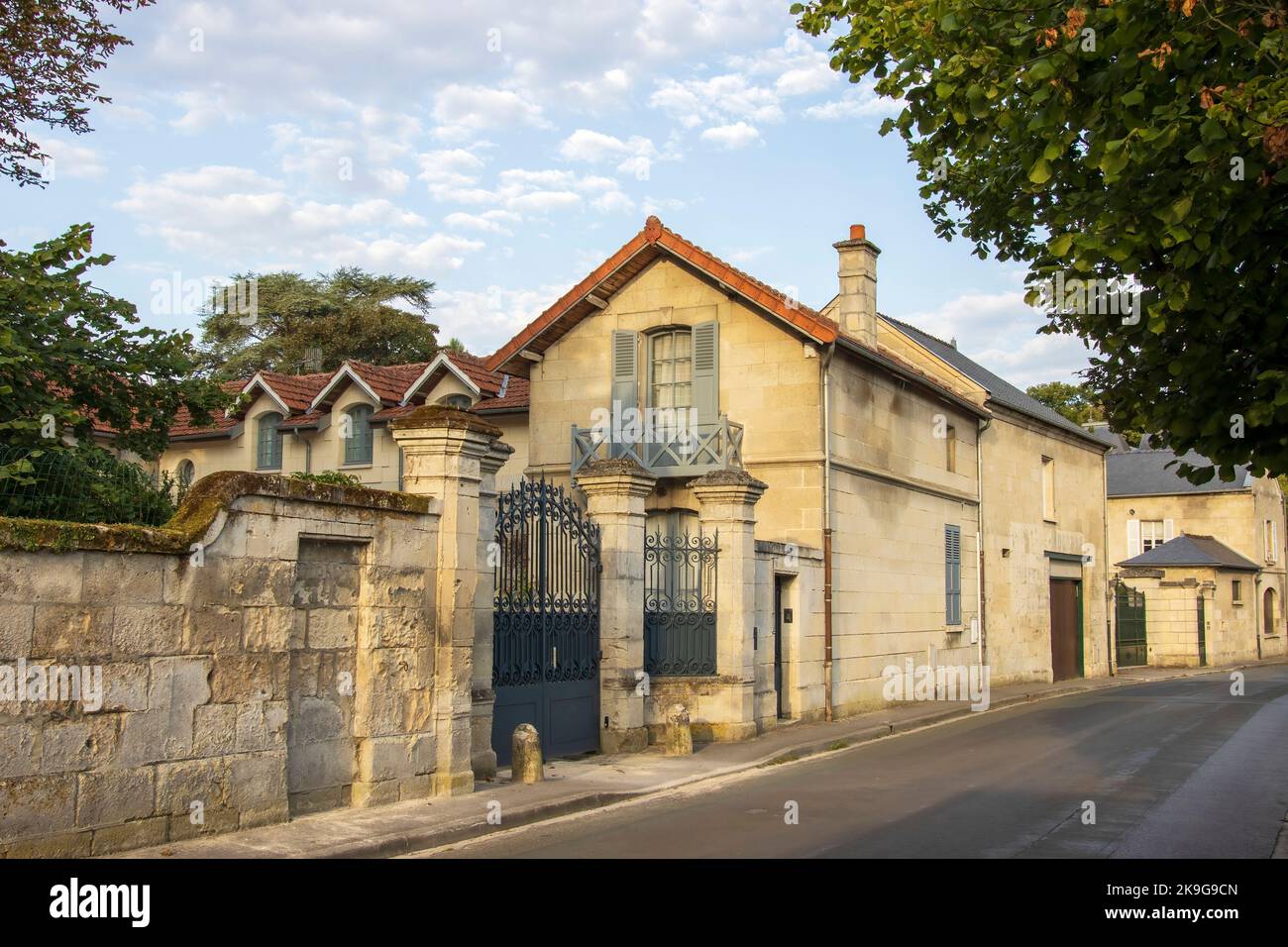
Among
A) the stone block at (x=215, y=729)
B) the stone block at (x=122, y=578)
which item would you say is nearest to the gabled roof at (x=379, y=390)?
the stone block at (x=215, y=729)

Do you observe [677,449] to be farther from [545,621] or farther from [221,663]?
[221,663]

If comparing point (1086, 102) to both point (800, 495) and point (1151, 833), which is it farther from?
A: point (800, 495)

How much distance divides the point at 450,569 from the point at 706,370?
33.6 feet

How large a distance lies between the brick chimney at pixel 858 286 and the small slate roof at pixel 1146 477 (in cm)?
2709

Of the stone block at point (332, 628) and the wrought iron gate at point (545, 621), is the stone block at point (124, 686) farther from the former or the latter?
the wrought iron gate at point (545, 621)

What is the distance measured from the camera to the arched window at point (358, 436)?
26.3 metres

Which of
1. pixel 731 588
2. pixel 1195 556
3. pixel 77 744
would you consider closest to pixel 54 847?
pixel 77 744

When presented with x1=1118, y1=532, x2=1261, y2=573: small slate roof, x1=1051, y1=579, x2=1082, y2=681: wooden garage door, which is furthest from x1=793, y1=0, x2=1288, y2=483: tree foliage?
x1=1118, y1=532, x2=1261, y2=573: small slate roof

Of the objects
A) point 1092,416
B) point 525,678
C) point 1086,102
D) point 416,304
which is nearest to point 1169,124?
point 1086,102

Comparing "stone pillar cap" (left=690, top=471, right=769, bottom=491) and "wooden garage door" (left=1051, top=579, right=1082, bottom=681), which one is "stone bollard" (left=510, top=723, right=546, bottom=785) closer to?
"stone pillar cap" (left=690, top=471, right=769, bottom=491)

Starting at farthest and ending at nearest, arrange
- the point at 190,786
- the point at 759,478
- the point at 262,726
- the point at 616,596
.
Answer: the point at 759,478
the point at 616,596
the point at 262,726
the point at 190,786

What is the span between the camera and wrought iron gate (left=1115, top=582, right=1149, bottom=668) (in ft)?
124

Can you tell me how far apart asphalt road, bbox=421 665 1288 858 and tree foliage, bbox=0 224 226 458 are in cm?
593

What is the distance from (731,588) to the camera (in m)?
16.2
